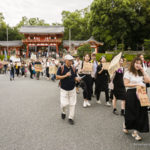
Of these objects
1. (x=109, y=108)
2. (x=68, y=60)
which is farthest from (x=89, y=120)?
(x=68, y=60)

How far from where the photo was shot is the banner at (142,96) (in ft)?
11.1

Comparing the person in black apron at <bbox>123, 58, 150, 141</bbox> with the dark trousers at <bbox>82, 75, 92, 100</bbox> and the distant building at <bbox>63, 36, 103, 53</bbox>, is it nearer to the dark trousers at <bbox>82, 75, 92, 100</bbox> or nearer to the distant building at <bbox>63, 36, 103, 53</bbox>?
the dark trousers at <bbox>82, 75, 92, 100</bbox>

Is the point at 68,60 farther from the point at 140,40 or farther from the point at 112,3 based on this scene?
the point at 140,40

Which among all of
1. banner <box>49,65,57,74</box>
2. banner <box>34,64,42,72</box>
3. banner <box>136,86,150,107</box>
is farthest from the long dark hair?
banner <box>34,64,42,72</box>

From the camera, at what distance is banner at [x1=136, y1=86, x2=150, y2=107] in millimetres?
3395

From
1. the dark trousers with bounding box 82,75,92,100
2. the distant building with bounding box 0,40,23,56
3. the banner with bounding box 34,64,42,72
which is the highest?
the distant building with bounding box 0,40,23,56

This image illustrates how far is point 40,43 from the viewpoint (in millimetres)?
40812

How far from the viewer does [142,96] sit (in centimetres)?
345

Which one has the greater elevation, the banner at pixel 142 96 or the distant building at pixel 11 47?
the distant building at pixel 11 47

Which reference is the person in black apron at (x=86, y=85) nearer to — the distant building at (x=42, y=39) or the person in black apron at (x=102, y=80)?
the person in black apron at (x=102, y=80)

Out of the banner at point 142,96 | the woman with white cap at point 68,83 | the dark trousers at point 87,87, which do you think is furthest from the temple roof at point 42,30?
the banner at point 142,96

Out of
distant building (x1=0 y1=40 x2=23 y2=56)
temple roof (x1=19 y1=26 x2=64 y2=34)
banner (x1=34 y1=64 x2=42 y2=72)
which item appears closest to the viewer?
banner (x1=34 y1=64 x2=42 y2=72)

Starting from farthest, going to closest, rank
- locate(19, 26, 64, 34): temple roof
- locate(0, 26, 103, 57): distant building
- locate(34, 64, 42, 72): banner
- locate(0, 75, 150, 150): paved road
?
1. locate(19, 26, 64, 34): temple roof
2. locate(0, 26, 103, 57): distant building
3. locate(34, 64, 42, 72): banner
4. locate(0, 75, 150, 150): paved road

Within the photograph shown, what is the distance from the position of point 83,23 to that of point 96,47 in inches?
409
